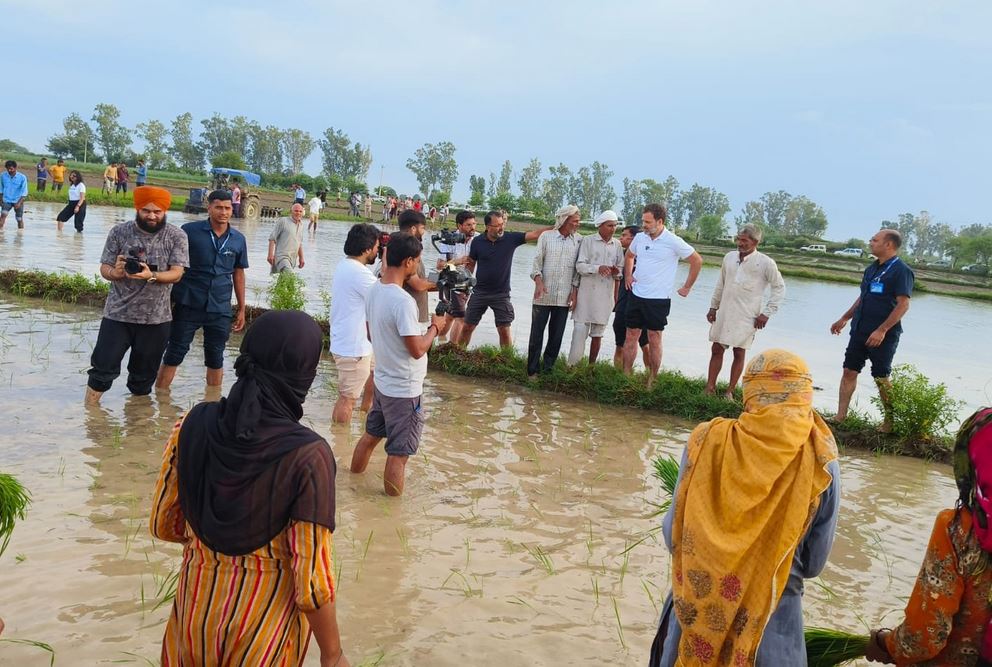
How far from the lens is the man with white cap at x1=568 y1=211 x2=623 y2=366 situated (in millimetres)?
7961

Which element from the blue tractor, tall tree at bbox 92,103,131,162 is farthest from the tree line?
the blue tractor

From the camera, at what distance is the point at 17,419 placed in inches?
214

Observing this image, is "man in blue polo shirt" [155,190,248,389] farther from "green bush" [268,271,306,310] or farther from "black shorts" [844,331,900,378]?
"black shorts" [844,331,900,378]

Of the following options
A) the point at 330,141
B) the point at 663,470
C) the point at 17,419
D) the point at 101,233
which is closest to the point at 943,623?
the point at 663,470

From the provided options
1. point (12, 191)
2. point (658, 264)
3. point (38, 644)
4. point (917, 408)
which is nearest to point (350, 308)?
point (38, 644)

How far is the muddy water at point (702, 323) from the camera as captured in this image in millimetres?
10695

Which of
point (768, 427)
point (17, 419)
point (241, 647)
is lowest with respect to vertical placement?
point (17, 419)

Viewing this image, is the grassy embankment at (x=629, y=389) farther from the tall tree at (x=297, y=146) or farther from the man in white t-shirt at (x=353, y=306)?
the tall tree at (x=297, y=146)

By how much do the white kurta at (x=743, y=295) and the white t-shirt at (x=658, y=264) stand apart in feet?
1.56

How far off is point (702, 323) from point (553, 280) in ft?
25.2

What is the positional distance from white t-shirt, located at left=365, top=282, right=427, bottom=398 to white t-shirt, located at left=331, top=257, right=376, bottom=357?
1024 millimetres

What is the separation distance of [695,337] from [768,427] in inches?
433

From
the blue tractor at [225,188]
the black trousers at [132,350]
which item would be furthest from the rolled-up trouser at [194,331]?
the blue tractor at [225,188]

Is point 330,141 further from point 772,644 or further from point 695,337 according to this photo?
point 772,644
